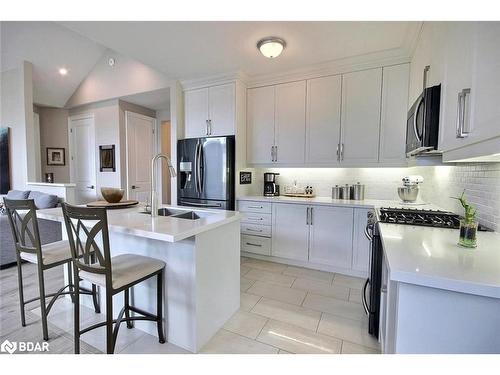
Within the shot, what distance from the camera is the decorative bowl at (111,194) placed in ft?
7.17

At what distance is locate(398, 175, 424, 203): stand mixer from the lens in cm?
249

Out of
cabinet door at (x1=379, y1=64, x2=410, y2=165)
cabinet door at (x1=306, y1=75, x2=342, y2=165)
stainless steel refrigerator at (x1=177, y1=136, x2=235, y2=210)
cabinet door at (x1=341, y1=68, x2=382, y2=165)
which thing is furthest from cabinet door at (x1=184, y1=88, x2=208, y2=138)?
cabinet door at (x1=379, y1=64, x2=410, y2=165)

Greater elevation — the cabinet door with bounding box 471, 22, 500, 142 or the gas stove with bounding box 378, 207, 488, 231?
the cabinet door with bounding box 471, 22, 500, 142

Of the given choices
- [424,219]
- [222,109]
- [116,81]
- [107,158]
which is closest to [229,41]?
[222,109]

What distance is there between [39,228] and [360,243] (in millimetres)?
4124

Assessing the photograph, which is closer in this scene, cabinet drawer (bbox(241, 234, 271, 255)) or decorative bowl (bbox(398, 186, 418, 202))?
decorative bowl (bbox(398, 186, 418, 202))

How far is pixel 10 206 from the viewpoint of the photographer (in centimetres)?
173

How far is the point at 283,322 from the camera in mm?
1992

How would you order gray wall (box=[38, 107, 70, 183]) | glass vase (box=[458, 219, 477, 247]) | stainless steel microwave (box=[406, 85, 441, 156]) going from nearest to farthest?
glass vase (box=[458, 219, 477, 247])
stainless steel microwave (box=[406, 85, 441, 156])
gray wall (box=[38, 107, 70, 183])

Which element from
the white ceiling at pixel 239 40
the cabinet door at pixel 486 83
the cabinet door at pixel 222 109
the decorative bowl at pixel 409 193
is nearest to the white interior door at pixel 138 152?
the white ceiling at pixel 239 40

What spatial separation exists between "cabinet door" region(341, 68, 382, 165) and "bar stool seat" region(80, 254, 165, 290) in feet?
8.29

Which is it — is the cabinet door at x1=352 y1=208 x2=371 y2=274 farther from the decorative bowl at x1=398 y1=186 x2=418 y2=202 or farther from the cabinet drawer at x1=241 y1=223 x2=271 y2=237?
the cabinet drawer at x1=241 y1=223 x2=271 y2=237
